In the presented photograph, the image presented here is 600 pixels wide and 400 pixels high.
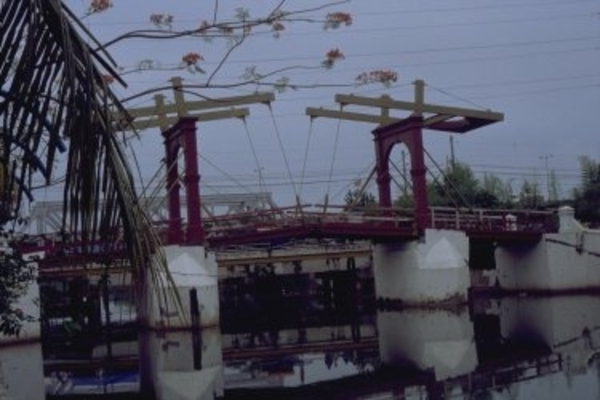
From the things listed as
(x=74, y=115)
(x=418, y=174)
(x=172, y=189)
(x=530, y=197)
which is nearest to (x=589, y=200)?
(x=530, y=197)

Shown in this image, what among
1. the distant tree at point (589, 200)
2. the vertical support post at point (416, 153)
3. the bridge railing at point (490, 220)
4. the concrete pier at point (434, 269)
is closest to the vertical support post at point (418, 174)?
the vertical support post at point (416, 153)

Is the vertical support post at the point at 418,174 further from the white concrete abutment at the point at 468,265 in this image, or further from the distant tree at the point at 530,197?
the distant tree at the point at 530,197

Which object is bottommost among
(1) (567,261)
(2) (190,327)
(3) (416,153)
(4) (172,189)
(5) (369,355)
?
(5) (369,355)

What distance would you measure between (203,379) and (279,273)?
26.2m

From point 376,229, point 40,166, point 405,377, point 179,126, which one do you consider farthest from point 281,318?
point 40,166

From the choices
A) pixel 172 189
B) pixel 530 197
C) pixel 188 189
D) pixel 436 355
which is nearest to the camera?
pixel 436 355

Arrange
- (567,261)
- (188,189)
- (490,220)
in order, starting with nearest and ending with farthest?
(188,189) < (567,261) < (490,220)

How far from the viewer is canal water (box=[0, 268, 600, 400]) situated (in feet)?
48.1

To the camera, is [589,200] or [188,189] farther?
[589,200]

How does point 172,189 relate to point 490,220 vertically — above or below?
above

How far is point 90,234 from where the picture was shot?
3609 millimetres

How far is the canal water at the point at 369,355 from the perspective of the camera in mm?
14656

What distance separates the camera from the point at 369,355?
68.7ft

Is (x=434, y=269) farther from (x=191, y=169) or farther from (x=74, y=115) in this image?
(x=74, y=115)
